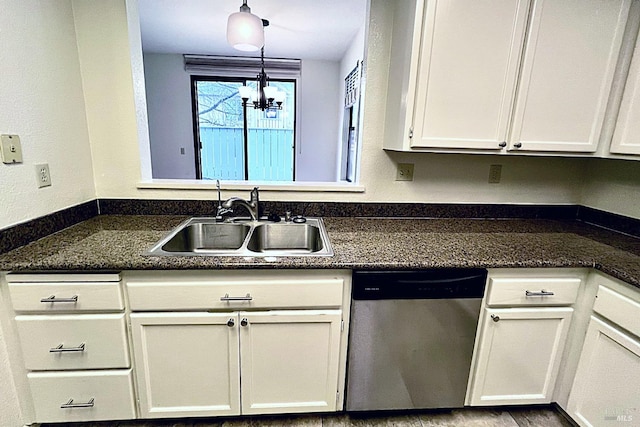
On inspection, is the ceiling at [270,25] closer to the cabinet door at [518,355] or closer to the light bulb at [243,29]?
the light bulb at [243,29]

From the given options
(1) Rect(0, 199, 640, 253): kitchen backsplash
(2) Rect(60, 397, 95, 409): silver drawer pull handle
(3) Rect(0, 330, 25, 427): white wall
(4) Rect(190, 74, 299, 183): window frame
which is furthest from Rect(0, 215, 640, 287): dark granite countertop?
(4) Rect(190, 74, 299, 183): window frame

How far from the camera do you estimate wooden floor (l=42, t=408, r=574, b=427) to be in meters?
1.45

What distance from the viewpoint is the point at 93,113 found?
168cm

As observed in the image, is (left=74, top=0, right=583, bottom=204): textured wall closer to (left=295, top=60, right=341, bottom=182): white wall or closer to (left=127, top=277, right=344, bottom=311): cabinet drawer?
(left=127, top=277, right=344, bottom=311): cabinet drawer

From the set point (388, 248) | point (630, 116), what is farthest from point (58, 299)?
point (630, 116)

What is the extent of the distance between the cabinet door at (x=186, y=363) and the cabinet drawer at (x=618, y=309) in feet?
4.90

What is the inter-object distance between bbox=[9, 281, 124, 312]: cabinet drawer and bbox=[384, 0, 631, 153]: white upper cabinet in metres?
1.41

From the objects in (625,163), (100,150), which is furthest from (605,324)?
(100,150)

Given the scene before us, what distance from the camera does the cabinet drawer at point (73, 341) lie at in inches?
47.4

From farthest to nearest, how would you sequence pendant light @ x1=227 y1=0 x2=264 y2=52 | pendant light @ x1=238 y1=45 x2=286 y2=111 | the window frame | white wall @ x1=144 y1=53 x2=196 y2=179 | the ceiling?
the window frame, white wall @ x1=144 y1=53 x2=196 y2=179, pendant light @ x1=238 y1=45 x2=286 y2=111, the ceiling, pendant light @ x1=227 y1=0 x2=264 y2=52

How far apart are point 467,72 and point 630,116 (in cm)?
77

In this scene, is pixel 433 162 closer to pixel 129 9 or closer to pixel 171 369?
pixel 171 369

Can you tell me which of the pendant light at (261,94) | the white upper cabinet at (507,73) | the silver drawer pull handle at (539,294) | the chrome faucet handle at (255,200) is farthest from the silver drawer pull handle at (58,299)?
the pendant light at (261,94)

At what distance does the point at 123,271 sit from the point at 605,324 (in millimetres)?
1921
